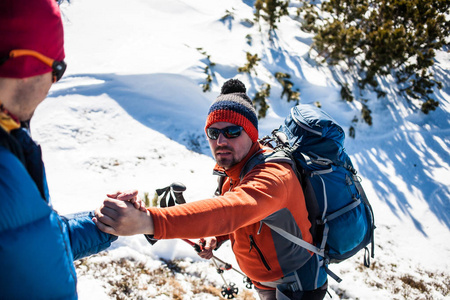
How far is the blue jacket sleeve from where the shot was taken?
1.44 meters

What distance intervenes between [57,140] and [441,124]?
57.0 ft

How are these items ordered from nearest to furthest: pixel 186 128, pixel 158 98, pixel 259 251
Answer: pixel 259 251 < pixel 186 128 < pixel 158 98

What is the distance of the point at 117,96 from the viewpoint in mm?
8062

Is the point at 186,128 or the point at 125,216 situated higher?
the point at 125,216

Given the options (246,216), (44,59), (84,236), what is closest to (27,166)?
(44,59)

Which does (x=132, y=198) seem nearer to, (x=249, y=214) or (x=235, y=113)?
(x=249, y=214)

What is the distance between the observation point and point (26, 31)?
91cm

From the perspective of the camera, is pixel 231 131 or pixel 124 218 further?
pixel 231 131

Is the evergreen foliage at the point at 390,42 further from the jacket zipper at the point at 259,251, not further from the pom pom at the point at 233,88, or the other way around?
the jacket zipper at the point at 259,251

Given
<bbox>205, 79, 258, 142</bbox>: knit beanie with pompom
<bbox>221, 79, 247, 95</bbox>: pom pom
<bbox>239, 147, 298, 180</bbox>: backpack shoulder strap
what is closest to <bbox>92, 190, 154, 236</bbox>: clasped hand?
<bbox>239, 147, 298, 180</bbox>: backpack shoulder strap

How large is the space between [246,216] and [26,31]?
4.23 feet

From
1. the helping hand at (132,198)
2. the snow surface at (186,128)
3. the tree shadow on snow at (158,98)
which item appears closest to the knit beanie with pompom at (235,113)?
the helping hand at (132,198)

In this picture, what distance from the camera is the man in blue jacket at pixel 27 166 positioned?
847 mm

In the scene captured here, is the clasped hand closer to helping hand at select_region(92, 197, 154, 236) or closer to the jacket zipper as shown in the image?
helping hand at select_region(92, 197, 154, 236)
